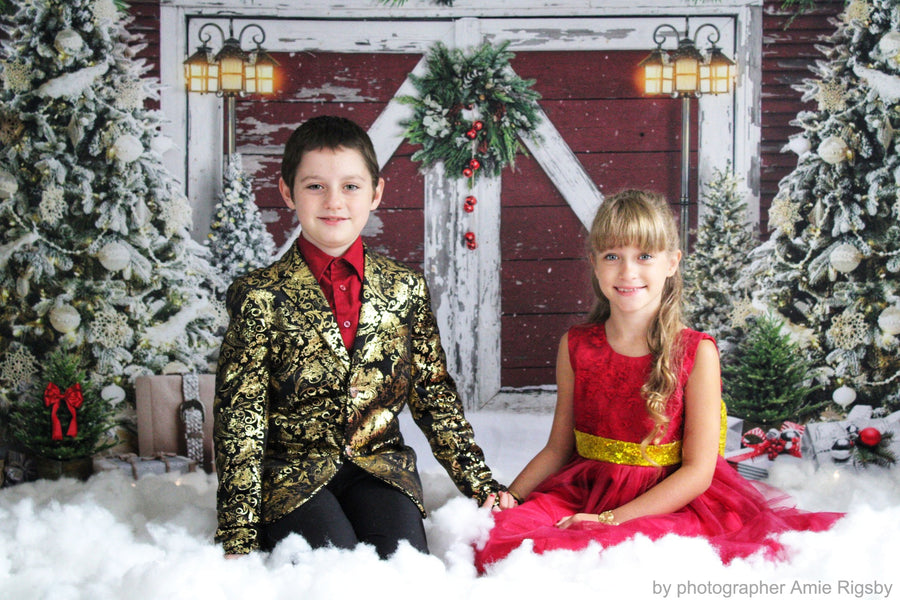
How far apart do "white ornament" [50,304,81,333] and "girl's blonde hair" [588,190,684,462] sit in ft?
6.76

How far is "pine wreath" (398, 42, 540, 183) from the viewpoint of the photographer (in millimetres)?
3236

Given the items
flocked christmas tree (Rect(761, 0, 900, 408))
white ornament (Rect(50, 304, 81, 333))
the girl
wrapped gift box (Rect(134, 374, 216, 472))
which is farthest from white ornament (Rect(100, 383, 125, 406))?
flocked christmas tree (Rect(761, 0, 900, 408))

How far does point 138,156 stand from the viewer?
10.4ft

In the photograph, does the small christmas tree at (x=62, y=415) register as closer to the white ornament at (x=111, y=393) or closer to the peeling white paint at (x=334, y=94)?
the white ornament at (x=111, y=393)

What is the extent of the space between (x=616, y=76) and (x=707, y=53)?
366mm

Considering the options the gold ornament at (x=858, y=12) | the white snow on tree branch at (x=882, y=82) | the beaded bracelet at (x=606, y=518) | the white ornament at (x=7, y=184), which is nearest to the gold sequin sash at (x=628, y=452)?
the beaded bracelet at (x=606, y=518)

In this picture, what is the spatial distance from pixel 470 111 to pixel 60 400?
188cm

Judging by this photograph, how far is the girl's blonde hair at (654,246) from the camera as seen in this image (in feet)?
7.02

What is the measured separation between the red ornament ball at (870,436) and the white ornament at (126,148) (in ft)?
9.82

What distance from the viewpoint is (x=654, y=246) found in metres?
2.19

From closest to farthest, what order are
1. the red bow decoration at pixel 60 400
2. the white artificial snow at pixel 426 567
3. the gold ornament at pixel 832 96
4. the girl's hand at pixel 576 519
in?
1. the white artificial snow at pixel 426 567
2. the girl's hand at pixel 576 519
3. the red bow decoration at pixel 60 400
4. the gold ornament at pixel 832 96

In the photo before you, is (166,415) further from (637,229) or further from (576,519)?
(637,229)

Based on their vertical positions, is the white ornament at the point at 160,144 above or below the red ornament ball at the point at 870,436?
above

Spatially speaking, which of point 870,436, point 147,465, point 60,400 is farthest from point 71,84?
point 870,436
